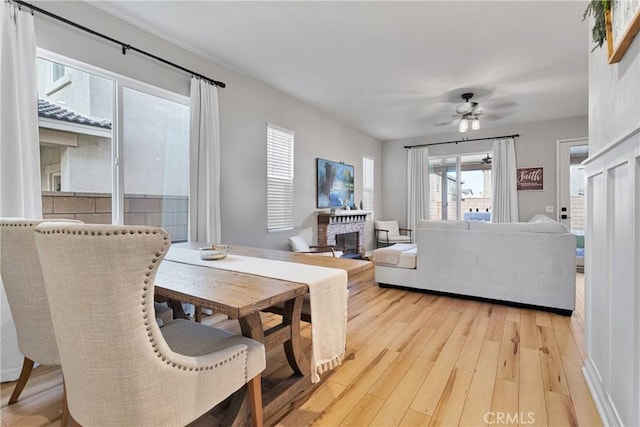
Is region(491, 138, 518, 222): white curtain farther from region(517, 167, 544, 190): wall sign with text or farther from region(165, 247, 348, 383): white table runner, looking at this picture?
region(165, 247, 348, 383): white table runner

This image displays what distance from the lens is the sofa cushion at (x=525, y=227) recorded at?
312 cm

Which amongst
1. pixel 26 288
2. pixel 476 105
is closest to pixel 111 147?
pixel 26 288

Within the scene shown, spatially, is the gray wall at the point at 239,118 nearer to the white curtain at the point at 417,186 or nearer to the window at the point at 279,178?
the window at the point at 279,178

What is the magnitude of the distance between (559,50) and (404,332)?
326 cm

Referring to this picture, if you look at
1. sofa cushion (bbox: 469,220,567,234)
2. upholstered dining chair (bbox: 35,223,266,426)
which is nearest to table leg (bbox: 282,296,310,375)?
upholstered dining chair (bbox: 35,223,266,426)

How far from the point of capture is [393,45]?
304 cm

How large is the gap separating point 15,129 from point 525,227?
174 inches

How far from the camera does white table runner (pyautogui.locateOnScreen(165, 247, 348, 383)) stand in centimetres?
151

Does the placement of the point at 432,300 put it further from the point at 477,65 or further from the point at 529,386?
the point at 477,65

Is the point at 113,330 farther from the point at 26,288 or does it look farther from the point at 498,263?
the point at 498,263

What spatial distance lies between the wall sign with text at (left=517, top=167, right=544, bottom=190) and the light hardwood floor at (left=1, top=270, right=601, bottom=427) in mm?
3582

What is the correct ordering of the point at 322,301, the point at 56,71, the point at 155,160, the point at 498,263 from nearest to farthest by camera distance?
the point at 322,301 < the point at 56,71 < the point at 155,160 < the point at 498,263

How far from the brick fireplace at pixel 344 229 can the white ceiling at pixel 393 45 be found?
1.87 m

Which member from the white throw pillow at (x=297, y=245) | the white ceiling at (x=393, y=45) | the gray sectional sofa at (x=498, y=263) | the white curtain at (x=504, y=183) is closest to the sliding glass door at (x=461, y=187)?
the white curtain at (x=504, y=183)
